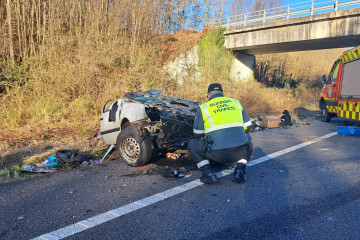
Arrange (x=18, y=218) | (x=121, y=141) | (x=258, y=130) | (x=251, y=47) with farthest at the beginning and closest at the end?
(x=251, y=47), (x=258, y=130), (x=121, y=141), (x=18, y=218)

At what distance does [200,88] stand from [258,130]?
19.6 feet

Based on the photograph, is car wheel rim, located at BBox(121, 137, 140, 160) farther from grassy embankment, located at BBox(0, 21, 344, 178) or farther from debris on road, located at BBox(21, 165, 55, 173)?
grassy embankment, located at BBox(0, 21, 344, 178)

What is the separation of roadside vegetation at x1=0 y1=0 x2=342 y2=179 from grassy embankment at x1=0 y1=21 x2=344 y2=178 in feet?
0.09

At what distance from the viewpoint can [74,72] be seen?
439 inches

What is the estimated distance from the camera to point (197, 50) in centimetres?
1948

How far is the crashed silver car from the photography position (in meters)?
5.05

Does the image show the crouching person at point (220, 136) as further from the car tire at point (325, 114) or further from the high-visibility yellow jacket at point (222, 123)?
the car tire at point (325, 114)

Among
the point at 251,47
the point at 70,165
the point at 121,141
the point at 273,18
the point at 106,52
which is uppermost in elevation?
the point at 273,18

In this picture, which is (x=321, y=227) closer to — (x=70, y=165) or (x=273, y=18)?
(x=70, y=165)

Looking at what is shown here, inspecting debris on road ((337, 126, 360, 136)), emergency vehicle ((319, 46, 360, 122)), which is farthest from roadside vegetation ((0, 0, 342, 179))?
debris on road ((337, 126, 360, 136))

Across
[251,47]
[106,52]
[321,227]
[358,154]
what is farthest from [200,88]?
[321,227]

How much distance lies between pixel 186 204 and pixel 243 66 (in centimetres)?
2153

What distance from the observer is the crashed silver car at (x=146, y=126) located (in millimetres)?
5047

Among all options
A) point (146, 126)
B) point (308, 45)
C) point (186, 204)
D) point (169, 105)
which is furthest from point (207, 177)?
point (308, 45)
